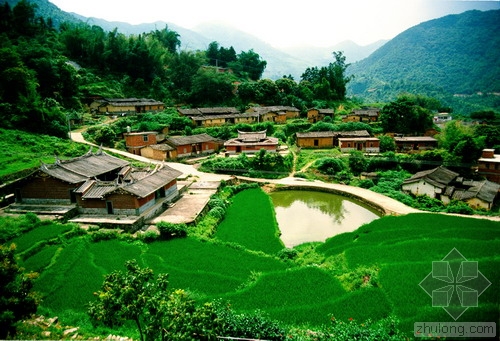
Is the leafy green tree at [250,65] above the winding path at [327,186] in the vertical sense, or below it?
above

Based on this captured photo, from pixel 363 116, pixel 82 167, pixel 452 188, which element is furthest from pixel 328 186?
pixel 363 116

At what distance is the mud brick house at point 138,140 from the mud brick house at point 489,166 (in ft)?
120

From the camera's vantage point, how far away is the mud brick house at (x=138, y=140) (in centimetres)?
3869

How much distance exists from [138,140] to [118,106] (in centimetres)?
1511

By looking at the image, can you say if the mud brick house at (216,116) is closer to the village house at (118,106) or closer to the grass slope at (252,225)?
the village house at (118,106)

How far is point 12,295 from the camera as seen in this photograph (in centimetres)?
942

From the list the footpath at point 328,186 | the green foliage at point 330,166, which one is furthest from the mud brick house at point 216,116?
the green foliage at point 330,166

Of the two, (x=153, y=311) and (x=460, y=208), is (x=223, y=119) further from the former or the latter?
(x=153, y=311)

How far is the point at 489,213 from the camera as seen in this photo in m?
24.1

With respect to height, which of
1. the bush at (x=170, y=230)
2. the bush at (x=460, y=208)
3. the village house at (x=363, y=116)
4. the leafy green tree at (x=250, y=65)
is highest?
the leafy green tree at (x=250, y=65)

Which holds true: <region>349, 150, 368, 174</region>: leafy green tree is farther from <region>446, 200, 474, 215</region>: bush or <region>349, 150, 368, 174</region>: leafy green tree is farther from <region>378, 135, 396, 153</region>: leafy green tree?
<region>446, 200, 474, 215</region>: bush

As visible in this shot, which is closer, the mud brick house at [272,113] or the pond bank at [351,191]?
the pond bank at [351,191]

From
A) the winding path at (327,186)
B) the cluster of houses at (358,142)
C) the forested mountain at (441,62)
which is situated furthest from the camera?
the forested mountain at (441,62)

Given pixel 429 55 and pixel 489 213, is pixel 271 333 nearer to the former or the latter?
pixel 489 213
